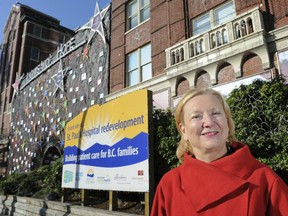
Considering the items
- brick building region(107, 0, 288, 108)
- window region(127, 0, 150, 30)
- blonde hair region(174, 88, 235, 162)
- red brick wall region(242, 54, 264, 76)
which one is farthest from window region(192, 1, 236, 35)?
blonde hair region(174, 88, 235, 162)

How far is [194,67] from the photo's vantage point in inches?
411

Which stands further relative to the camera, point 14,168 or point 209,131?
point 14,168

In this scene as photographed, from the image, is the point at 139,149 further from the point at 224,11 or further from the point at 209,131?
the point at 224,11

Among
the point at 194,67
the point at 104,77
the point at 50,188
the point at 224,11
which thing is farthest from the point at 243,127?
the point at 104,77

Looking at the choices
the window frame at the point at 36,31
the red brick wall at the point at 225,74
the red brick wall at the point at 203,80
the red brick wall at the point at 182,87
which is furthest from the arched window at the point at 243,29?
the window frame at the point at 36,31

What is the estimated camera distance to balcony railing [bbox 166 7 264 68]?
9.02 meters

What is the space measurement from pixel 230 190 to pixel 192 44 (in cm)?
1005

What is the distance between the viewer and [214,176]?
5.03 ft

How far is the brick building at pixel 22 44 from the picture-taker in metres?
32.3

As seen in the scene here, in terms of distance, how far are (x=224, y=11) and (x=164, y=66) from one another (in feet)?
11.2

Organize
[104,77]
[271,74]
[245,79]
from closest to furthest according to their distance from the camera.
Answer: [271,74] < [245,79] < [104,77]

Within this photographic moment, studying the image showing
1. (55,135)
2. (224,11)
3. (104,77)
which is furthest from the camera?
(55,135)

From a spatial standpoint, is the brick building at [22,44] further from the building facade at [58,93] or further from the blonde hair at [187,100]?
the blonde hair at [187,100]

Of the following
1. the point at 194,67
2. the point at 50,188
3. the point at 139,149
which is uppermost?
the point at 194,67
